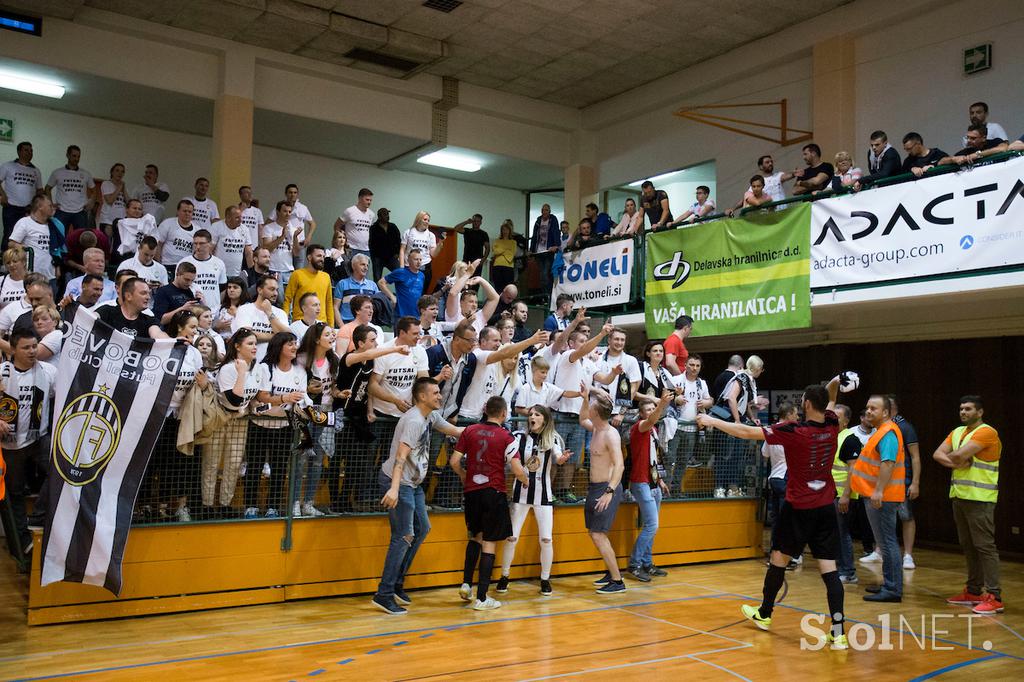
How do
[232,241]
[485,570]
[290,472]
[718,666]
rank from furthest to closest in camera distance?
1. [232,241]
2. [290,472]
3. [485,570]
4. [718,666]

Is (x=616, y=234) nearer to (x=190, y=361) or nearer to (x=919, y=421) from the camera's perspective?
(x=919, y=421)

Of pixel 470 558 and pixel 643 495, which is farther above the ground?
pixel 643 495

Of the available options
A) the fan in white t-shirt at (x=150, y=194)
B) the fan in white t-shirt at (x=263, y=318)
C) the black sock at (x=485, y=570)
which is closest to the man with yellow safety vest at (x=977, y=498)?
the black sock at (x=485, y=570)

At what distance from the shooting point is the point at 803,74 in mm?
15227

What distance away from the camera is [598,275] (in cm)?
1497

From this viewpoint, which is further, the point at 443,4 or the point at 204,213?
the point at 443,4

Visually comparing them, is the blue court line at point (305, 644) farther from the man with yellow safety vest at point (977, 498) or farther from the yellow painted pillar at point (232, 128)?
the yellow painted pillar at point (232, 128)

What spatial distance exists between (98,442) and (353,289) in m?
4.96

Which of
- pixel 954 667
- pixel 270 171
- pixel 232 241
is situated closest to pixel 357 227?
pixel 232 241

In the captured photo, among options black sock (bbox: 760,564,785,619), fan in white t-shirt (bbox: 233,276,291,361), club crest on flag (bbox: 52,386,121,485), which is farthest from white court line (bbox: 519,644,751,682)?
fan in white t-shirt (bbox: 233,276,291,361)

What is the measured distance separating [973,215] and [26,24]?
1384cm

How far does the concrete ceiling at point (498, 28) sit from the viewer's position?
Answer: 1432 cm

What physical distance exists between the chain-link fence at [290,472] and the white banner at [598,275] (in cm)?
477

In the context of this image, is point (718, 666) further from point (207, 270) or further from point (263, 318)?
point (207, 270)
